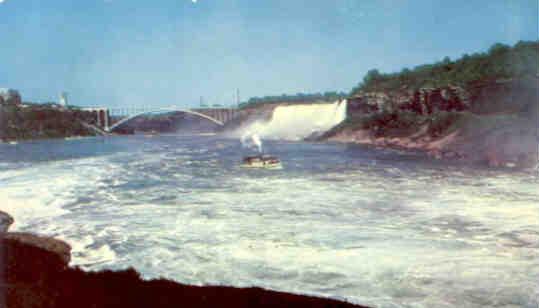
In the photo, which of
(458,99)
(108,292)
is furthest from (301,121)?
(108,292)

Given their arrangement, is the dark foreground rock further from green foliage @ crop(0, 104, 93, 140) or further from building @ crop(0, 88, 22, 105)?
building @ crop(0, 88, 22, 105)

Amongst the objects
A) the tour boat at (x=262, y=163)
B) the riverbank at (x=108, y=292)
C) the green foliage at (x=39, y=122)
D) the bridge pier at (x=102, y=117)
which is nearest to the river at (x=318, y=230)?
the riverbank at (x=108, y=292)

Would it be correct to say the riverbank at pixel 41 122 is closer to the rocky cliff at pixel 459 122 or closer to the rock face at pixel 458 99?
the rocky cliff at pixel 459 122

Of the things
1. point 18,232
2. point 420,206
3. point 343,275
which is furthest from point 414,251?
point 18,232

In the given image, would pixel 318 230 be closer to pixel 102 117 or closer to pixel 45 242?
pixel 45 242

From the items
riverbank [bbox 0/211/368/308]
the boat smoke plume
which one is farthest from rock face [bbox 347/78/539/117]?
riverbank [bbox 0/211/368/308]

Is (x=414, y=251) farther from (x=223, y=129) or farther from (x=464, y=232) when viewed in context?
(x=223, y=129)
